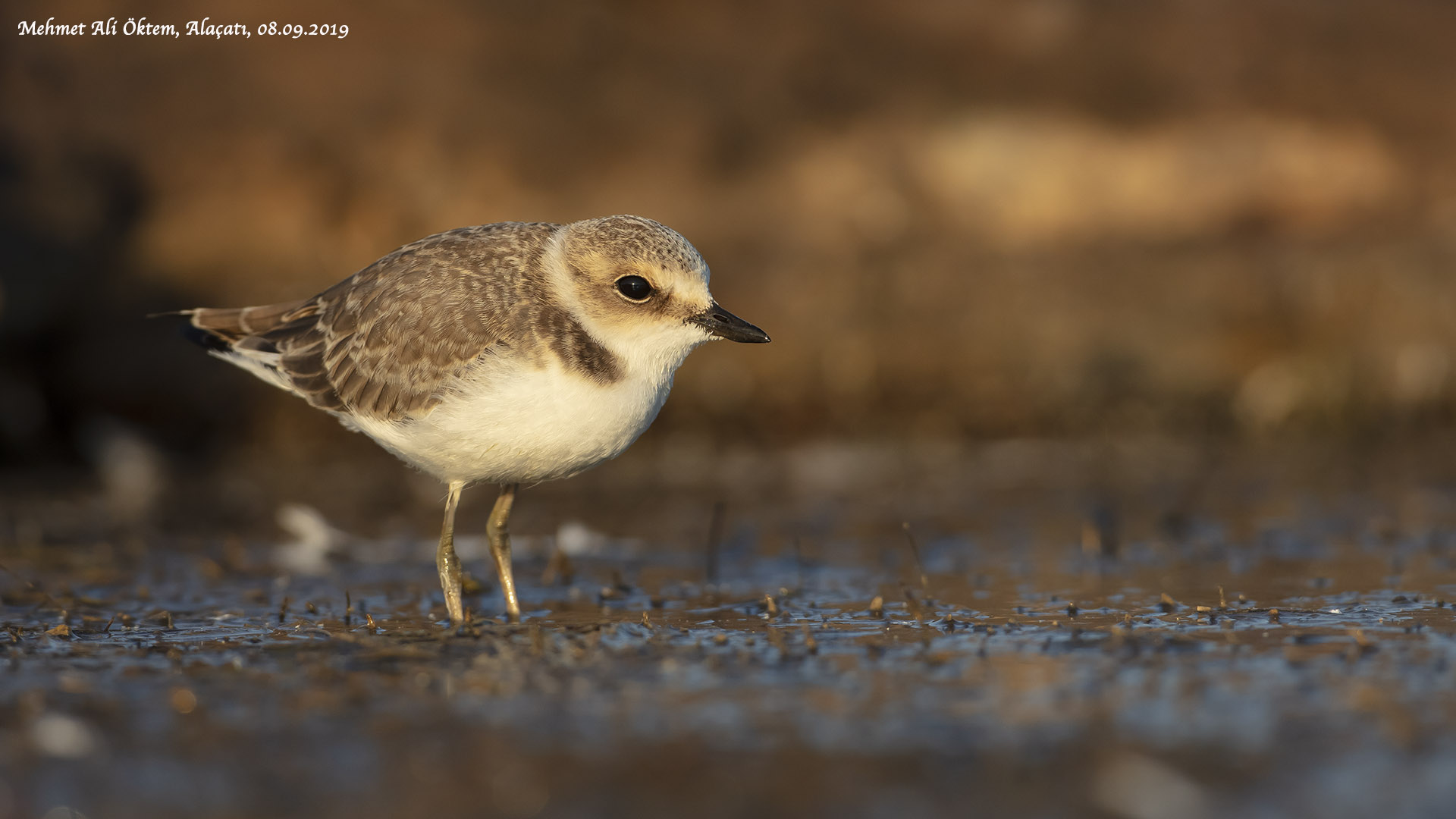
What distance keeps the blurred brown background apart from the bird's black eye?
4.27 meters

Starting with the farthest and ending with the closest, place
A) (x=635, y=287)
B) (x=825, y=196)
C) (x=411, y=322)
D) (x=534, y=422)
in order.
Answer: (x=825, y=196)
(x=411, y=322)
(x=635, y=287)
(x=534, y=422)

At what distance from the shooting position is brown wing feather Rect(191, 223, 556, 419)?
19.5ft

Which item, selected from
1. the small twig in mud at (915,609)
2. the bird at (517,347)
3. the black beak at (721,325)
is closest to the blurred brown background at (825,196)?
the bird at (517,347)

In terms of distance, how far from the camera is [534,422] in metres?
5.69

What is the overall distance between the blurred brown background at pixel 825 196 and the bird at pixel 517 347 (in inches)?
142

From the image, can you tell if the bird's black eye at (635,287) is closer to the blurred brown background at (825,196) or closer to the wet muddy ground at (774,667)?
the wet muddy ground at (774,667)

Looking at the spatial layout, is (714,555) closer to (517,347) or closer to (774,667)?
(517,347)

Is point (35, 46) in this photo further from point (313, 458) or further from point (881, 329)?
point (881, 329)

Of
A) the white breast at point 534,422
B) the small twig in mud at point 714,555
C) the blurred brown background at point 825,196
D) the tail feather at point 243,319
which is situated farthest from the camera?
the blurred brown background at point 825,196

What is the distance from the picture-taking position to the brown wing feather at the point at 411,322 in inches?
234

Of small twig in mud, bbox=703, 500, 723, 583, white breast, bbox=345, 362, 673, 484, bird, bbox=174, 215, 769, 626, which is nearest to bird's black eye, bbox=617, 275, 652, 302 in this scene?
bird, bbox=174, 215, 769, 626

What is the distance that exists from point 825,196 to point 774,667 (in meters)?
6.33

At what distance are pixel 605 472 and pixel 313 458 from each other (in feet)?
6.63

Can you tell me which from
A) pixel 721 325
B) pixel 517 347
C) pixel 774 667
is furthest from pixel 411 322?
pixel 774 667
